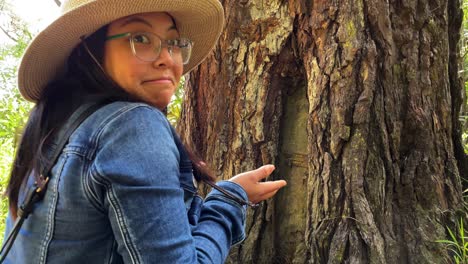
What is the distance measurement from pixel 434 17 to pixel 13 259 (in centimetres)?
193

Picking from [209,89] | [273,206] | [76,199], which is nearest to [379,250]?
[273,206]

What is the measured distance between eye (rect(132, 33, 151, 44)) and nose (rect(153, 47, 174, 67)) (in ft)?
0.17

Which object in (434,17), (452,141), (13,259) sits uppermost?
(434,17)

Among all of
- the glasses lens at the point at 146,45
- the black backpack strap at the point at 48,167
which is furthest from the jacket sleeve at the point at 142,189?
the glasses lens at the point at 146,45

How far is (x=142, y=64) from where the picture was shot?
4.02ft

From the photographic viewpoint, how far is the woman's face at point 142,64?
1.21 metres

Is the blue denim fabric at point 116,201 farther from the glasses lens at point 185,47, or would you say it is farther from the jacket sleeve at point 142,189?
the glasses lens at point 185,47

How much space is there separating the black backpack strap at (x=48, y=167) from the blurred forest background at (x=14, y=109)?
1.09 feet

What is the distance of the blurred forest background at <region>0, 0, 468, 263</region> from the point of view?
187cm

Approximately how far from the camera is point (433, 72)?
2008 mm

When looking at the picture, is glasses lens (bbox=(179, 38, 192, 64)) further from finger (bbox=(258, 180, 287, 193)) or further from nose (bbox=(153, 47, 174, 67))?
finger (bbox=(258, 180, 287, 193))

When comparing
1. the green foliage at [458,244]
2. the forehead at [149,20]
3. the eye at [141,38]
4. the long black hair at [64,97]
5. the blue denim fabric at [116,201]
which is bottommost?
the green foliage at [458,244]

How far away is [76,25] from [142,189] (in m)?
0.55

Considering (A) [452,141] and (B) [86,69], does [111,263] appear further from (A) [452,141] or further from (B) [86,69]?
(A) [452,141]
